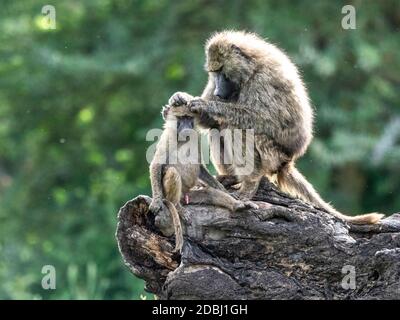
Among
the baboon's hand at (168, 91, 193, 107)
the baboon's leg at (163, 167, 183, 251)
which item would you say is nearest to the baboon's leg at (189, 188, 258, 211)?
the baboon's leg at (163, 167, 183, 251)

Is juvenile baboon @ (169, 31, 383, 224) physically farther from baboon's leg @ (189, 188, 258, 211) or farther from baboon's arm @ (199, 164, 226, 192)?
baboon's leg @ (189, 188, 258, 211)

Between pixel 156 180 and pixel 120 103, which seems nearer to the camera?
pixel 156 180

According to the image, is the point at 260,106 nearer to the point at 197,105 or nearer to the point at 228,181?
the point at 197,105

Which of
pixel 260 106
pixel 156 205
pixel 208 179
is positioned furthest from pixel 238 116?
pixel 156 205

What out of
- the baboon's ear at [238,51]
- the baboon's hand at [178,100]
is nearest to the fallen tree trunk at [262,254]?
the baboon's hand at [178,100]

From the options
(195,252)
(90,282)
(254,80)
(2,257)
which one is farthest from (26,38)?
(195,252)

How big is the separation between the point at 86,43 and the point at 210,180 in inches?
322

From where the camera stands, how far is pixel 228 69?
6.80 meters

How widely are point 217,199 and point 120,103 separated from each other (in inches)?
327

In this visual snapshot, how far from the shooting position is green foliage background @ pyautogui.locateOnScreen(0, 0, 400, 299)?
12531mm

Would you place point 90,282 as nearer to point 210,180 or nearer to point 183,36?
point 210,180

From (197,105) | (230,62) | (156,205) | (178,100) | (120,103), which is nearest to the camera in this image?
(156,205)

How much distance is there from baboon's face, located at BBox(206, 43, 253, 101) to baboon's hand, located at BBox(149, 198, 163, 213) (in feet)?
3.84

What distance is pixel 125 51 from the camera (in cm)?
1324
